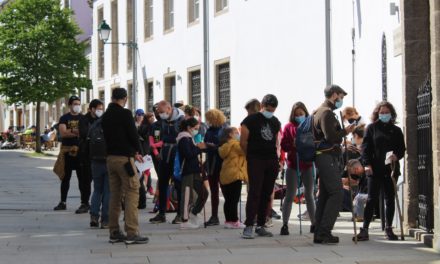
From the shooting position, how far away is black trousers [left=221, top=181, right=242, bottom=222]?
44.3ft

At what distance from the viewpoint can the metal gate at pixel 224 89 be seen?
2884cm

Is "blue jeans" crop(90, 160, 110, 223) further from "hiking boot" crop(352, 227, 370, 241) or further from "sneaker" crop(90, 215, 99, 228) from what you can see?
"hiking boot" crop(352, 227, 370, 241)

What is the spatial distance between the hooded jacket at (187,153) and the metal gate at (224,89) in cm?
1509

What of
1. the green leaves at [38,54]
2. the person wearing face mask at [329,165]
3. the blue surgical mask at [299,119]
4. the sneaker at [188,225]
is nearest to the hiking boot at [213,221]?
the sneaker at [188,225]

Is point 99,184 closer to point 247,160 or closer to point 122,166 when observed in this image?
point 122,166

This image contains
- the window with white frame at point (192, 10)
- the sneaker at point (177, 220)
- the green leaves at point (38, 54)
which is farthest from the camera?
the green leaves at point (38, 54)

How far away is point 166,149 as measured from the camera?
14227mm

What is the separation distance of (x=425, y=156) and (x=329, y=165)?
125cm

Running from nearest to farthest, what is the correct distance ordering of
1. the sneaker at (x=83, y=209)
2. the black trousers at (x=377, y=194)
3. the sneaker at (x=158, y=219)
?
the black trousers at (x=377, y=194), the sneaker at (x=158, y=219), the sneaker at (x=83, y=209)

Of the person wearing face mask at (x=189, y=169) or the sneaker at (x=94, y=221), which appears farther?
the sneaker at (x=94, y=221)

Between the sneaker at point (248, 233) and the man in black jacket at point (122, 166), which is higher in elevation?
the man in black jacket at point (122, 166)

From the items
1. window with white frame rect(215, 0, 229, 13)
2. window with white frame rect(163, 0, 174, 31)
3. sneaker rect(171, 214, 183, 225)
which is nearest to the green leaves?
window with white frame rect(163, 0, 174, 31)

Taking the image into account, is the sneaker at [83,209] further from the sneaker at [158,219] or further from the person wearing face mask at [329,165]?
the person wearing face mask at [329,165]

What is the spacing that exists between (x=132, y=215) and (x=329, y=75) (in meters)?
9.96
